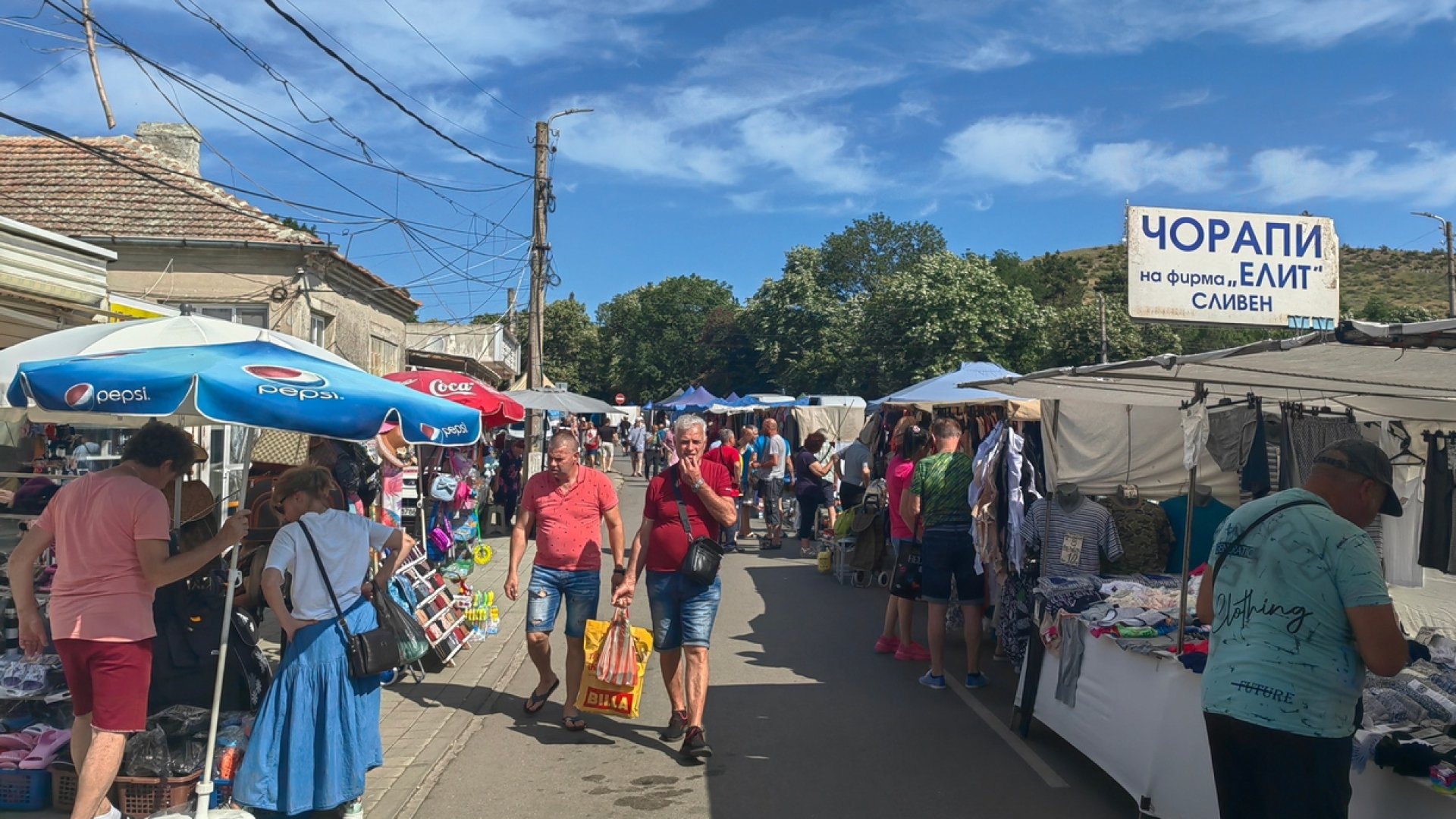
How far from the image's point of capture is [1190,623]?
5605 millimetres

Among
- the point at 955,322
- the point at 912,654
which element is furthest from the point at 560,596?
the point at 955,322

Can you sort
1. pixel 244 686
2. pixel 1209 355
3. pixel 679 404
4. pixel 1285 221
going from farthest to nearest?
1. pixel 679 404
2. pixel 1285 221
3. pixel 244 686
4. pixel 1209 355

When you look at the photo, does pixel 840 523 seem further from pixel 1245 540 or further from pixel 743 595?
pixel 1245 540

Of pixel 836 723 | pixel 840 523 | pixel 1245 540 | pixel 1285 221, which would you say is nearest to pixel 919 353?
pixel 840 523

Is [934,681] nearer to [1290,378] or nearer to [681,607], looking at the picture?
[681,607]

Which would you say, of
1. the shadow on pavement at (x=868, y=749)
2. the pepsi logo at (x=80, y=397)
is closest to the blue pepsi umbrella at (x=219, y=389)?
the pepsi logo at (x=80, y=397)

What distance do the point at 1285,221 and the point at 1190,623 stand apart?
209 inches

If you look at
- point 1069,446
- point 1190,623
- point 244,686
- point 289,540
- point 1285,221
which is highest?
point 1285,221

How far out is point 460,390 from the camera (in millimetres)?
12547

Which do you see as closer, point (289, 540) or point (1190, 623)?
point (289, 540)

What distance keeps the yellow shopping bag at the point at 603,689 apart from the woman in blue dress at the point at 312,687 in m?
1.79

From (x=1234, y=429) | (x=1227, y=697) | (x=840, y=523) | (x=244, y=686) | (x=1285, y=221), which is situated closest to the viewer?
(x=1227, y=697)

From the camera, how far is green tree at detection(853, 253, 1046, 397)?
36.9m

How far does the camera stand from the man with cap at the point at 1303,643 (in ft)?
10.5
